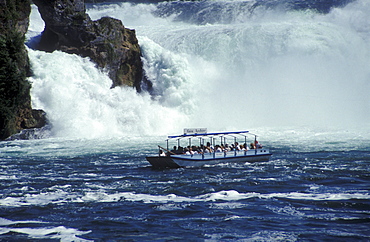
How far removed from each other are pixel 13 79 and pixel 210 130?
19.9 m

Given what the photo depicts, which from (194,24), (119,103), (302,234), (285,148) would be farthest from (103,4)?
(302,234)

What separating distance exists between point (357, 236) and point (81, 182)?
14469 millimetres

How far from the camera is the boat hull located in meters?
29.5

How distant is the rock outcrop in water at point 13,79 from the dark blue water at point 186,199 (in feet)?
28.0

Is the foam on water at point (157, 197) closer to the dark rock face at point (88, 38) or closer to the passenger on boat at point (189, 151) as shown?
the passenger on boat at point (189, 151)

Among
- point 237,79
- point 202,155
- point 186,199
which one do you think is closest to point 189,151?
point 202,155

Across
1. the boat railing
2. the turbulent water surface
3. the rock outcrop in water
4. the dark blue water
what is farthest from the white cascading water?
the boat railing

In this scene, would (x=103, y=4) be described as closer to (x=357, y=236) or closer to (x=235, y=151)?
(x=235, y=151)

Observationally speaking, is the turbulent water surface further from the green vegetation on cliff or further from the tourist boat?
the green vegetation on cliff

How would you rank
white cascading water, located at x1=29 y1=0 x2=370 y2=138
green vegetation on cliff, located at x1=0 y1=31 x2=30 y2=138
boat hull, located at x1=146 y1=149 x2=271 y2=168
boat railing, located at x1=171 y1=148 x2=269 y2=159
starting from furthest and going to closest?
1. white cascading water, located at x1=29 y1=0 x2=370 y2=138
2. green vegetation on cliff, located at x1=0 y1=31 x2=30 y2=138
3. boat railing, located at x1=171 y1=148 x2=269 y2=159
4. boat hull, located at x1=146 y1=149 x2=271 y2=168

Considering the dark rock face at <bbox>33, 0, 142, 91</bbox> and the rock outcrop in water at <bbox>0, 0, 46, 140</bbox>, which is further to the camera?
the dark rock face at <bbox>33, 0, 142, 91</bbox>

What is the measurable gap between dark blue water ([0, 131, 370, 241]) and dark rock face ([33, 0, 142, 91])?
22636mm

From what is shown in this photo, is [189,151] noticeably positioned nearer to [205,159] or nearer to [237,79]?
[205,159]

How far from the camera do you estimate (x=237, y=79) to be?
61031mm
